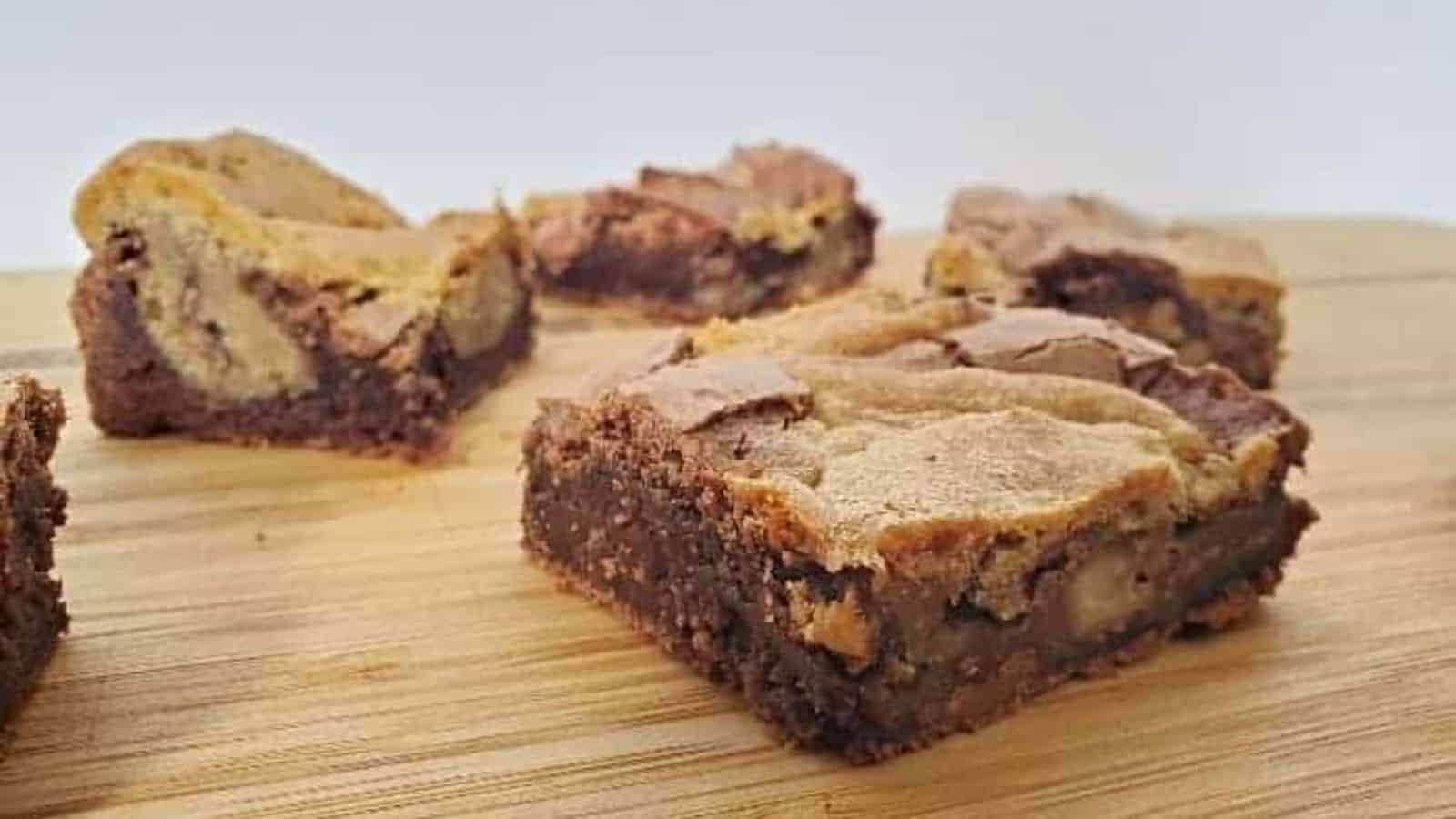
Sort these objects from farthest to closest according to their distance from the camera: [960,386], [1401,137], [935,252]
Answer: [1401,137]
[935,252]
[960,386]

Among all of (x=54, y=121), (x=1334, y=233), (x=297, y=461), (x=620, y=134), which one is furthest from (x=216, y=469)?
(x=1334, y=233)

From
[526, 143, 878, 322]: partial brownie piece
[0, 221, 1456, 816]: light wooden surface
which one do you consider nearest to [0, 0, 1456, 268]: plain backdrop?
[526, 143, 878, 322]: partial brownie piece

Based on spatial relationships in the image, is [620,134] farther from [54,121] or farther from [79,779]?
[79,779]

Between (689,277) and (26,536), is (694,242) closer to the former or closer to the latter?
(689,277)

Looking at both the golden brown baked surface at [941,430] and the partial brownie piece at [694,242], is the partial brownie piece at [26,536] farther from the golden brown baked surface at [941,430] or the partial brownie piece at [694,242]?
the partial brownie piece at [694,242]

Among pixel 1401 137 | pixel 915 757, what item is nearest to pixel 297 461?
pixel 915 757

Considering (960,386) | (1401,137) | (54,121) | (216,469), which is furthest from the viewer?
(1401,137)

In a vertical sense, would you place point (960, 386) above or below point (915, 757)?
above

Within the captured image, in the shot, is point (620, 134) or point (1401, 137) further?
point (1401, 137)
